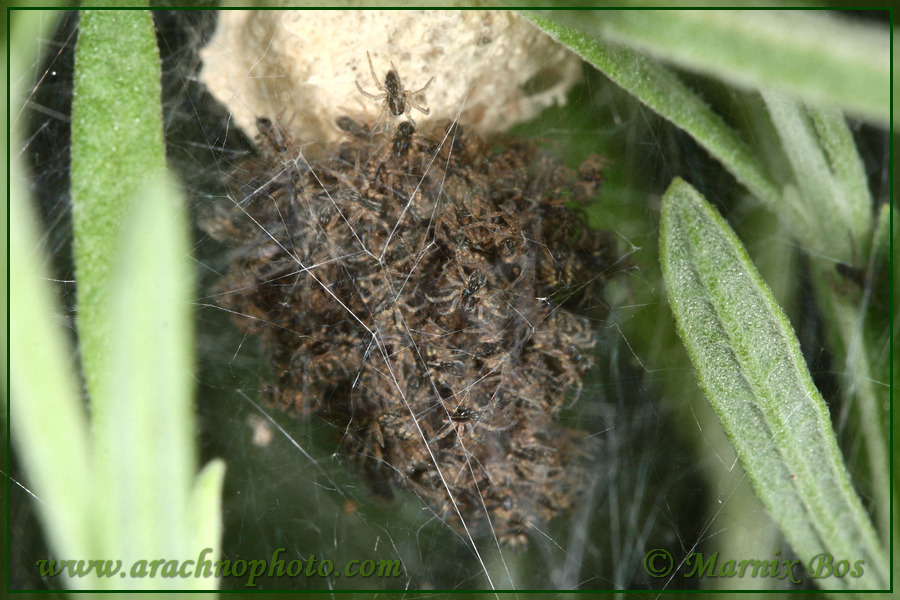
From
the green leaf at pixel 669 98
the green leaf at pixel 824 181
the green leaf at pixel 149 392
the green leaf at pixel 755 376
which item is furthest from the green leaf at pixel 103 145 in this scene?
the green leaf at pixel 824 181

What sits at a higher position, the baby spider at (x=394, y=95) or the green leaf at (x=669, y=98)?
the baby spider at (x=394, y=95)

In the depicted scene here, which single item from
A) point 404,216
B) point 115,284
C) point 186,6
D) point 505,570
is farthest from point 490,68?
point 505,570

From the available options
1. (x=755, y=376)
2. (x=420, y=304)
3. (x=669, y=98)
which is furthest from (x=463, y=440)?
(x=669, y=98)

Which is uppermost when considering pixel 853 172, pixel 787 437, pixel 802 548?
pixel 853 172

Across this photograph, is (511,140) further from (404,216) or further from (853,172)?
(853,172)

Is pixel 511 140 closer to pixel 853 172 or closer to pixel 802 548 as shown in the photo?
pixel 853 172

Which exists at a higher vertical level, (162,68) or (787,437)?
(162,68)

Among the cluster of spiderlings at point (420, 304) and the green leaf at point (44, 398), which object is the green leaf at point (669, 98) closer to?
the cluster of spiderlings at point (420, 304)
